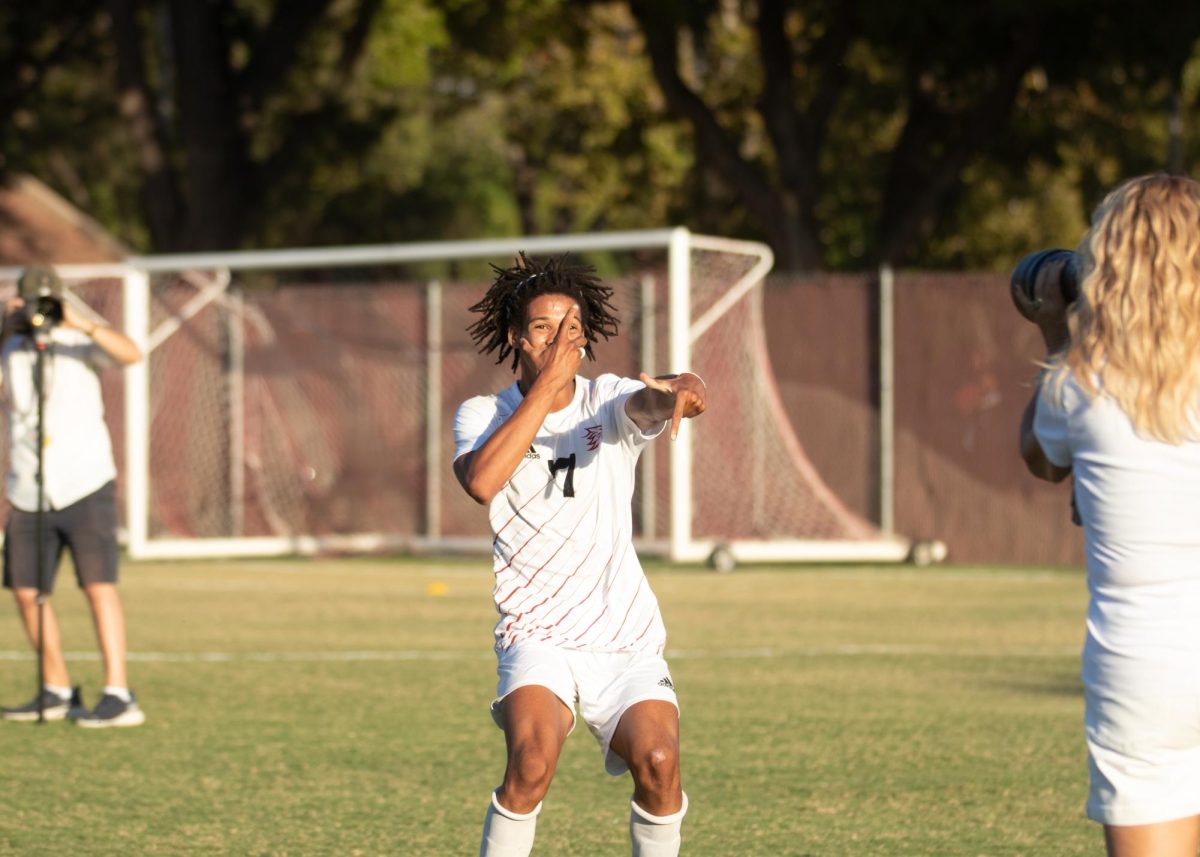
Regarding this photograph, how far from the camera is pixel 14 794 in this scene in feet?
26.3

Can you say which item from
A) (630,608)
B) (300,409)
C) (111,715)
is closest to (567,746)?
Result: (111,715)

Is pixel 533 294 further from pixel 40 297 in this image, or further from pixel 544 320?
pixel 40 297

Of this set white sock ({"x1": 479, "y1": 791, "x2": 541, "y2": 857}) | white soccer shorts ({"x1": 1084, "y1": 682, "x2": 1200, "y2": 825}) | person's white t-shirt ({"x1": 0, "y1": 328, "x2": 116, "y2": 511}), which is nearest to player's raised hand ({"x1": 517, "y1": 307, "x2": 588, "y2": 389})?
white sock ({"x1": 479, "y1": 791, "x2": 541, "y2": 857})

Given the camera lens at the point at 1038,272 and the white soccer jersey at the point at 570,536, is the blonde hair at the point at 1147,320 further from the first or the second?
the white soccer jersey at the point at 570,536

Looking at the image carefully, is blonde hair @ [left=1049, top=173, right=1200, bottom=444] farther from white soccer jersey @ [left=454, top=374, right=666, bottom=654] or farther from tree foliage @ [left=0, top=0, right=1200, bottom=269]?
tree foliage @ [left=0, top=0, right=1200, bottom=269]

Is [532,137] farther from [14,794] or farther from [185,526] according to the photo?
[14,794]

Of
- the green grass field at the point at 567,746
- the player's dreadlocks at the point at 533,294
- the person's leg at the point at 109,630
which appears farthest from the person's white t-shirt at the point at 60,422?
the player's dreadlocks at the point at 533,294

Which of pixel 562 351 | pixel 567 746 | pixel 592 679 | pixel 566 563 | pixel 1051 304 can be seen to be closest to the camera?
pixel 1051 304

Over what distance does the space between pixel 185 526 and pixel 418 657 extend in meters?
11.2

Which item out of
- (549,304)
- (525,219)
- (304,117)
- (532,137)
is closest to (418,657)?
(549,304)

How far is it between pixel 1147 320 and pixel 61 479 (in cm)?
693

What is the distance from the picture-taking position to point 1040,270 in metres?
4.25

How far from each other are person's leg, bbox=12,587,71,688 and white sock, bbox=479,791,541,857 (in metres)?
5.02

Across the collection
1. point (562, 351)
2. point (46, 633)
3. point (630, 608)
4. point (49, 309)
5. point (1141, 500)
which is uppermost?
point (49, 309)
